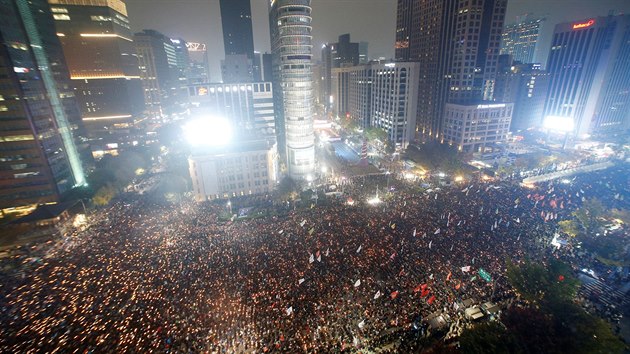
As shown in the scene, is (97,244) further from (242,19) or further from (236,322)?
(242,19)

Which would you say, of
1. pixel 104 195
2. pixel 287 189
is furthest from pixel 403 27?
pixel 104 195

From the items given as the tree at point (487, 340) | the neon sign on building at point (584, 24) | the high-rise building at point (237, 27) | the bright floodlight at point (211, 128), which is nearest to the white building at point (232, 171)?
the bright floodlight at point (211, 128)

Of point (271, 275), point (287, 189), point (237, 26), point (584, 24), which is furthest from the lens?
point (237, 26)

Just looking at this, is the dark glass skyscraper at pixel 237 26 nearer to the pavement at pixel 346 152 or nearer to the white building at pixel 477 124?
the pavement at pixel 346 152

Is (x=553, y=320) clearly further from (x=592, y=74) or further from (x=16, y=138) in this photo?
(x=592, y=74)

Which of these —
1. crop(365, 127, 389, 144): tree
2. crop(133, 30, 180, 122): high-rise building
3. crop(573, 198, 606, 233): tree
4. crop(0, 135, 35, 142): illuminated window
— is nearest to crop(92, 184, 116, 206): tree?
crop(0, 135, 35, 142): illuminated window

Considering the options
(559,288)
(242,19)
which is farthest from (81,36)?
(559,288)
